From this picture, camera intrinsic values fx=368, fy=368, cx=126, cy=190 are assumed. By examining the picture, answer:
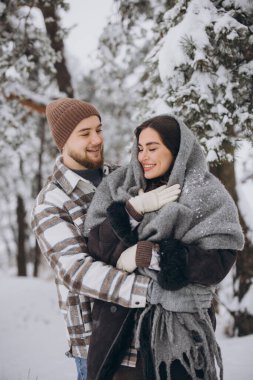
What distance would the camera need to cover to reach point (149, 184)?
105 inches

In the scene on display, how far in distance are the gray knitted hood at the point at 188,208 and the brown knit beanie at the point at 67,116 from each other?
0.72 meters

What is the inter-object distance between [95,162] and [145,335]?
4.67ft

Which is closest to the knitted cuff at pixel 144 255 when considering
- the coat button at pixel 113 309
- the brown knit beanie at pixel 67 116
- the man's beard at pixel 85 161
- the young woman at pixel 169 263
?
the young woman at pixel 169 263

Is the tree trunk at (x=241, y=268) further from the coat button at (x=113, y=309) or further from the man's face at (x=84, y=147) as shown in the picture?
the coat button at (x=113, y=309)

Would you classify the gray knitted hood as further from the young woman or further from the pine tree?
the pine tree

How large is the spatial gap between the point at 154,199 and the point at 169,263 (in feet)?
1.40

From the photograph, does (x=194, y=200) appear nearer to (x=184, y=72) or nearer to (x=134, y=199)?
(x=134, y=199)

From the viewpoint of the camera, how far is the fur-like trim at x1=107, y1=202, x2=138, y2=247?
230cm

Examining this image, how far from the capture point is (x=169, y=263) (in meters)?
2.14

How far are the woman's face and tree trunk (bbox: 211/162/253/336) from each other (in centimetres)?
341

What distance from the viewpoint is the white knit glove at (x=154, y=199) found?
233cm

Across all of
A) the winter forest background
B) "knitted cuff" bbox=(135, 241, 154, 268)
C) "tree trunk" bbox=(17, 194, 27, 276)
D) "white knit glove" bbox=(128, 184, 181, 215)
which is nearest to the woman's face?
"white knit glove" bbox=(128, 184, 181, 215)

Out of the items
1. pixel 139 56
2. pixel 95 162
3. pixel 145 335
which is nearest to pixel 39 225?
pixel 95 162

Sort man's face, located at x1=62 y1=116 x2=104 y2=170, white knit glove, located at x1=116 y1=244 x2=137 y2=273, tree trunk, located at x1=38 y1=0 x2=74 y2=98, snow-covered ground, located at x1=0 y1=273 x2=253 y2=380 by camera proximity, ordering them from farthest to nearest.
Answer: tree trunk, located at x1=38 y1=0 x2=74 y2=98 < snow-covered ground, located at x1=0 y1=273 x2=253 y2=380 < man's face, located at x1=62 y1=116 x2=104 y2=170 < white knit glove, located at x1=116 y1=244 x2=137 y2=273
